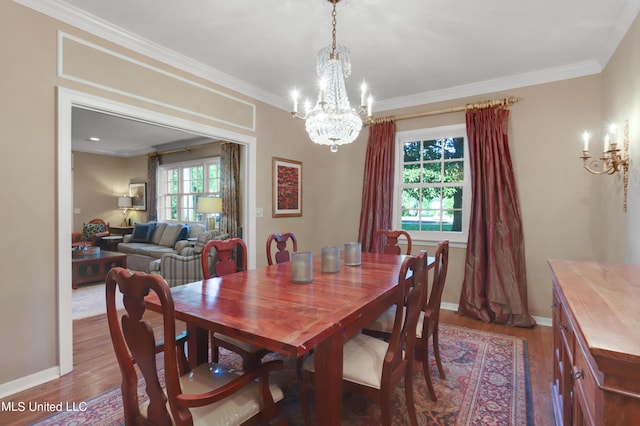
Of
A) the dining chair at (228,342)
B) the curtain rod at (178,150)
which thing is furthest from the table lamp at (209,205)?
the dining chair at (228,342)

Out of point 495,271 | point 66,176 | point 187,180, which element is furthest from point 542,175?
point 187,180

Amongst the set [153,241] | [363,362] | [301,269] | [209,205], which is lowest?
[363,362]

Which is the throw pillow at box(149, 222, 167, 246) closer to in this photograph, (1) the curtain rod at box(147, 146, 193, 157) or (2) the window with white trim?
(2) the window with white trim

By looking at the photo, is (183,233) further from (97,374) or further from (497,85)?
(497,85)

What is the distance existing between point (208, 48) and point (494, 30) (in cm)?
240

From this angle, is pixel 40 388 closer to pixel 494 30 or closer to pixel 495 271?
pixel 495 271

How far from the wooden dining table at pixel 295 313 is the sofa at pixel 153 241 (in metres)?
3.96

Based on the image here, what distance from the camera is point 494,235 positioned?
3.37m

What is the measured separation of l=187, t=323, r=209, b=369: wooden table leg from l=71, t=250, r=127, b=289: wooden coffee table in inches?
164

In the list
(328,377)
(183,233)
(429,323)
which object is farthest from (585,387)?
(183,233)

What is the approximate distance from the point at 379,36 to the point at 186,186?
545cm

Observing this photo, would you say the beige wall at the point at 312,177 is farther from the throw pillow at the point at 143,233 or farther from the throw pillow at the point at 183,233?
the throw pillow at the point at 143,233

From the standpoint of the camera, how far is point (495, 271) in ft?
11.0

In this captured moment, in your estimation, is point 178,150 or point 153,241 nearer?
point 153,241
